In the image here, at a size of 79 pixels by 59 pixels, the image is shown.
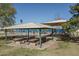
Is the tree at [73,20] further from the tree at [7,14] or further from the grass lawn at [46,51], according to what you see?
the tree at [7,14]

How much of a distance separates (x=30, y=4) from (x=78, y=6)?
2.79 feet

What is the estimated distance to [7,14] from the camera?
6.57 meters

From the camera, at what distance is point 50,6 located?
6395mm

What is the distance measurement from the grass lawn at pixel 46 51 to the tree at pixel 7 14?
1.17ft

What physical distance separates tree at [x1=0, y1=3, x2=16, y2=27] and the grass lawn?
0.36 m

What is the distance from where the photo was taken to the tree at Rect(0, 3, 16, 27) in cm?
642

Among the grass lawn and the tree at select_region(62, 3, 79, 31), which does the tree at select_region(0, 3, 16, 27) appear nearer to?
the grass lawn

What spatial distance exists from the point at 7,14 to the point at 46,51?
3.21ft

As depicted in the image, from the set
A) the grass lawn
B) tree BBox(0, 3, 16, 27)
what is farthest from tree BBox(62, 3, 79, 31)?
tree BBox(0, 3, 16, 27)

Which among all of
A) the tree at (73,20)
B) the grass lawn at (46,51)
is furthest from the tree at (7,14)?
the tree at (73,20)

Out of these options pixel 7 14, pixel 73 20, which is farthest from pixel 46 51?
pixel 7 14

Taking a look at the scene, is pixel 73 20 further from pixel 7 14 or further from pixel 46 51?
pixel 7 14

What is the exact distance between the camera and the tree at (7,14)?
21.1 ft

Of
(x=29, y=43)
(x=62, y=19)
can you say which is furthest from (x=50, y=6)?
(x=29, y=43)
